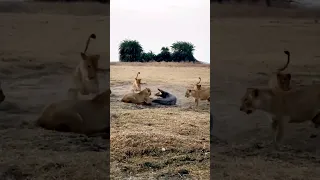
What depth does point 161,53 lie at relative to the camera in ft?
9.05

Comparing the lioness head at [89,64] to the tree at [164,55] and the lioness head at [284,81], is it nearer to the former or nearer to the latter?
the tree at [164,55]

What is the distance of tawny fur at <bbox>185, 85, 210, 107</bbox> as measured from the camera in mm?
2645

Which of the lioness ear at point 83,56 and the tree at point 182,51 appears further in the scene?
the tree at point 182,51

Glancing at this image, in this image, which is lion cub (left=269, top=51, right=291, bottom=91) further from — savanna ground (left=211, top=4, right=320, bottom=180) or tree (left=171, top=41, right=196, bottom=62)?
tree (left=171, top=41, right=196, bottom=62)

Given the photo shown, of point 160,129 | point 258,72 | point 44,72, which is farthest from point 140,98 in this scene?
point 258,72

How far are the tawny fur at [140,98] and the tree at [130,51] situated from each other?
9.1 inches

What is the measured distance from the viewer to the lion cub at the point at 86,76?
2.56 m

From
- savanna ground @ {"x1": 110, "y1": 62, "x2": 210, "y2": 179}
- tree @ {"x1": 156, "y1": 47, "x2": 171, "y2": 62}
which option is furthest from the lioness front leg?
tree @ {"x1": 156, "y1": 47, "x2": 171, "y2": 62}

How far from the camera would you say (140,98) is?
2.71m

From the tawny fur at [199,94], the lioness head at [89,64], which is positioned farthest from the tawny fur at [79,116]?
the tawny fur at [199,94]

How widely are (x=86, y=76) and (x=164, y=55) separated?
1.78 ft

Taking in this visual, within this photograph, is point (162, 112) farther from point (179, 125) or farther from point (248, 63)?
point (248, 63)

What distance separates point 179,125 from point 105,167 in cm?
55

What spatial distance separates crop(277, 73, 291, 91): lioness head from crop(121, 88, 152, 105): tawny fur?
32.5 inches
